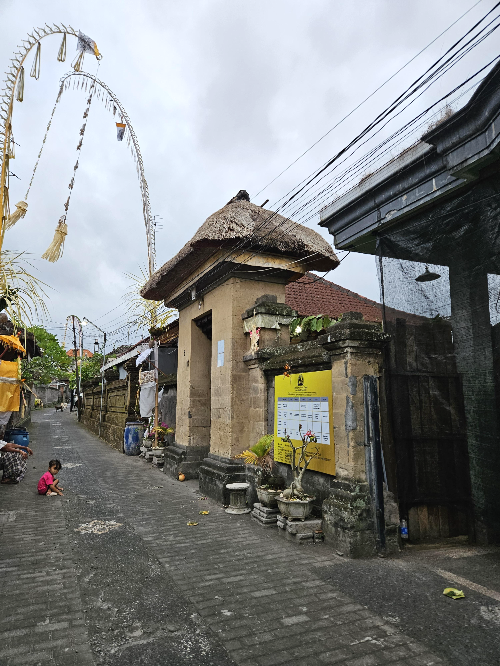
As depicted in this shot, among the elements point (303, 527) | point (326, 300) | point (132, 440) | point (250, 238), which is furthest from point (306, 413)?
point (132, 440)

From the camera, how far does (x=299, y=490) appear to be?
19.1 feet

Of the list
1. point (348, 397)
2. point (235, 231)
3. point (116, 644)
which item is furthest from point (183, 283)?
point (116, 644)

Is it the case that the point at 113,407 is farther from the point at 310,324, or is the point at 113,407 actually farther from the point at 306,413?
the point at 306,413

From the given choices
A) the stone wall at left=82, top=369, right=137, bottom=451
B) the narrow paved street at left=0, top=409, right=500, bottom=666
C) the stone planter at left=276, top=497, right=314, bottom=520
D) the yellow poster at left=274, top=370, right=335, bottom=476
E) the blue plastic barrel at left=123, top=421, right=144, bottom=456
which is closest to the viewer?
the narrow paved street at left=0, top=409, right=500, bottom=666

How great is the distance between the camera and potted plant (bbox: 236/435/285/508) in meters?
6.43

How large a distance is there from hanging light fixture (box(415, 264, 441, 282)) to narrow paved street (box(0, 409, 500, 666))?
333cm

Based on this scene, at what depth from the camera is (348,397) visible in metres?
5.26

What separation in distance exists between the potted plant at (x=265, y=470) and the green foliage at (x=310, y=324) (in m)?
2.28

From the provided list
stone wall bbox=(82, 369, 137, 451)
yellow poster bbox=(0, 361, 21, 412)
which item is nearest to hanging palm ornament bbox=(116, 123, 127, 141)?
yellow poster bbox=(0, 361, 21, 412)

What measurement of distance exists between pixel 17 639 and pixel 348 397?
160 inches

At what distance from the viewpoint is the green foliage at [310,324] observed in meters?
8.00

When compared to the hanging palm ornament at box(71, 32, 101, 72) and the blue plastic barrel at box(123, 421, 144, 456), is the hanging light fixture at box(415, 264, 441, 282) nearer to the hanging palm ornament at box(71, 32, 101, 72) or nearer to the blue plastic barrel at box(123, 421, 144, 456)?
the hanging palm ornament at box(71, 32, 101, 72)

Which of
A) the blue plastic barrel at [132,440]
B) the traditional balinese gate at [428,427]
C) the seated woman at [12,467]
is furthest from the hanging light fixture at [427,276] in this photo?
the blue plastic barrel at [132,440]

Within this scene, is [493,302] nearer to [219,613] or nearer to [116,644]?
[219,613]
